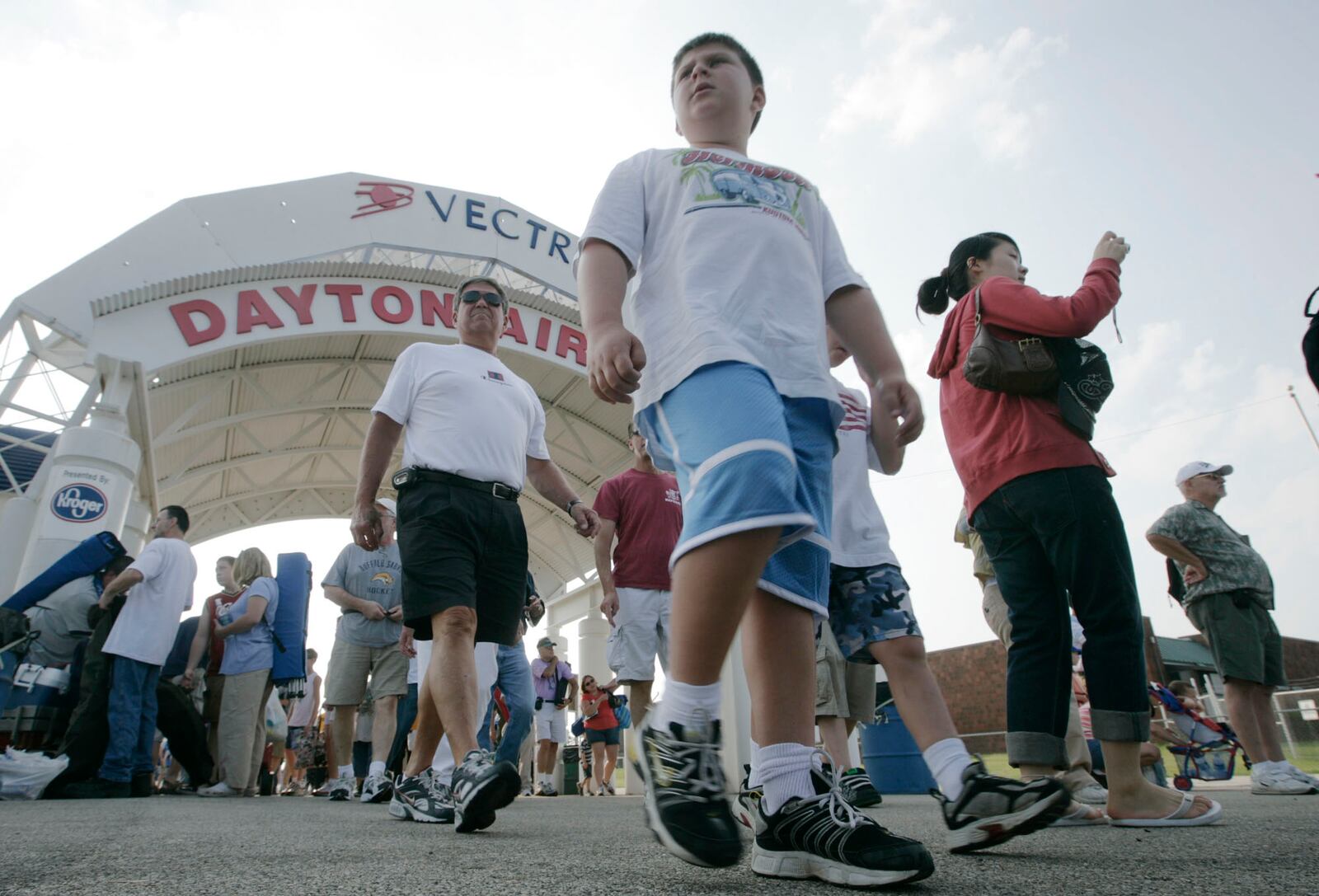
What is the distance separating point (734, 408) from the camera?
138 cm

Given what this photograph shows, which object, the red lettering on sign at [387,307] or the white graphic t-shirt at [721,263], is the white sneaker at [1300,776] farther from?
the red lettering on sign at [387,307]

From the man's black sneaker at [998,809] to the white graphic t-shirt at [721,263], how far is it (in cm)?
75

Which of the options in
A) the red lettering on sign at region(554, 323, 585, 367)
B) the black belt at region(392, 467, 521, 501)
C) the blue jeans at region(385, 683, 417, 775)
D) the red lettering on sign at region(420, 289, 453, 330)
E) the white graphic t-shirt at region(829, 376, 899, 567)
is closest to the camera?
the white graphic t-shirt at region(829, 376, 899, 567)

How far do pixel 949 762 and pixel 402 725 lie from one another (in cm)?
460

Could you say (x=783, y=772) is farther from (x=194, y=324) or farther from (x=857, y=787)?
(x=194, y=324)

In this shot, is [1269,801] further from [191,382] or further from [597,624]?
[597,624]

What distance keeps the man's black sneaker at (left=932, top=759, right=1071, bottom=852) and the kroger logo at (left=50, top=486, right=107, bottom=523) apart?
8770 mm

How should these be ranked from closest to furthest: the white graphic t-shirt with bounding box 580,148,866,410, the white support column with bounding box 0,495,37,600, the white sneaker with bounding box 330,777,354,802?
1. the white graphic t-shirt with bounding box 580,148,866,410
2. the white sneaker with bounding box 330,777,354,802
3. the white support column with bounding box 0,495,37,600

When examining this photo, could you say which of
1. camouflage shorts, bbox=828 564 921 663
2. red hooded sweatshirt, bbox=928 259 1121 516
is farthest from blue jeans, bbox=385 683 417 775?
red hooded sweatshirt, bbox=928 259 1121 516

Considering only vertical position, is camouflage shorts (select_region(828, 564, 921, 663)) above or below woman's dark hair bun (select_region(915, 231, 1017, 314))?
below

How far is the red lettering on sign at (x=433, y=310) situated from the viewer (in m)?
10.7

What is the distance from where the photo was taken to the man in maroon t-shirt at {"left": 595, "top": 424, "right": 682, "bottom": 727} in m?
4.15

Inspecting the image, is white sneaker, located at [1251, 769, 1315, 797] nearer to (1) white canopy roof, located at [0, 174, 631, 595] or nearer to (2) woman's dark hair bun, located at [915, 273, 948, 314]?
(2) woman's dark hair bun, located at [915, 273, 948, 314]

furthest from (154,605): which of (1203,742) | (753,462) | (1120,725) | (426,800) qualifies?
(1203,742)
